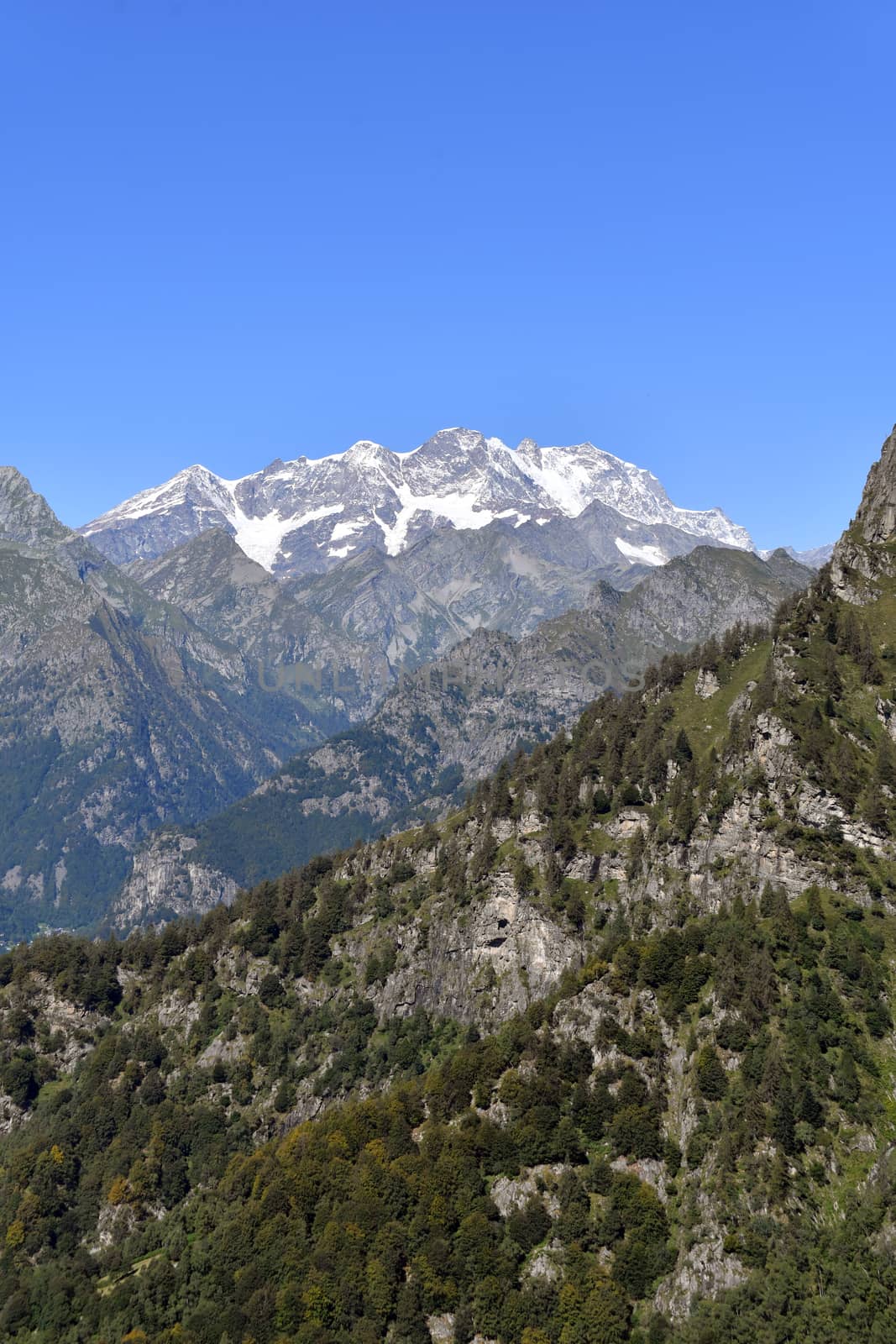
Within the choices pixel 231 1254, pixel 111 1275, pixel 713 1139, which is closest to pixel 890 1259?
pixel 713 1139

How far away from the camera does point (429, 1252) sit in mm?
163125

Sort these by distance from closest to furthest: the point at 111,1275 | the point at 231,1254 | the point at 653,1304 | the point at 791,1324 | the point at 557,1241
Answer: the point at 791,1324 < the point at 653,1304 < the point at 557,1241 < the point at 231,1254 < the point at 111,1275

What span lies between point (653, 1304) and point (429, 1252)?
32293mm

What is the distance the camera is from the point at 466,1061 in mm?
197500

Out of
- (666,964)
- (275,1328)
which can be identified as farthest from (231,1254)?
(666,964)

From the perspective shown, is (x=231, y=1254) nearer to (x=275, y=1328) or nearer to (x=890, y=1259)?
(x=275, y=1328)

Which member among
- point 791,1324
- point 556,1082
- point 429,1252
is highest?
point 556,1082

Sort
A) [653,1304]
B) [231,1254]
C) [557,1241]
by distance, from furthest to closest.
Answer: [231,1254] → [557,1241] → [653,1304]

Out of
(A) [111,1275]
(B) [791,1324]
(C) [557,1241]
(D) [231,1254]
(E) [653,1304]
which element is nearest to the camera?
(B) [791,1324]

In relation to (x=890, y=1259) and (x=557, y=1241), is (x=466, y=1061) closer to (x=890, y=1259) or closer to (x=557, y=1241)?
(x=557, y=1241)

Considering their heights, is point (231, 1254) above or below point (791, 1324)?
above

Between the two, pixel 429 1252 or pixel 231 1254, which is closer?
pixel 429 1252

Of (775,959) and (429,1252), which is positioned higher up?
(775,959)

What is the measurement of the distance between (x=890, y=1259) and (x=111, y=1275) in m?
126
